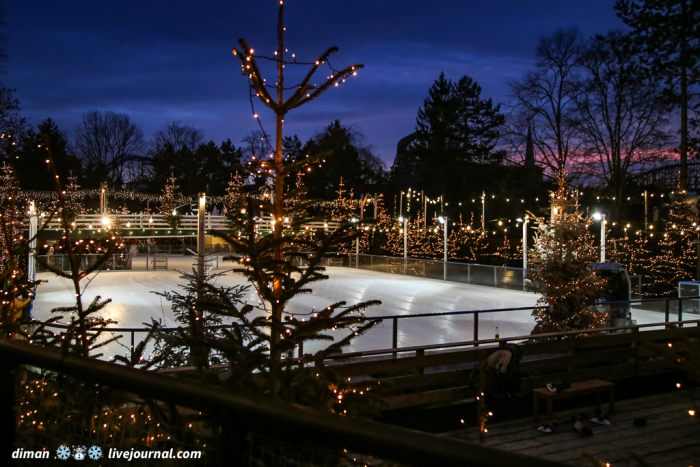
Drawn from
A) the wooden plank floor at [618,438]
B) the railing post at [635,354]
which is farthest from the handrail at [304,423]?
the railing post at [635,354]

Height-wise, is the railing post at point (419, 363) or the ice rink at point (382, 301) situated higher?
the railing post at point (419, 363)

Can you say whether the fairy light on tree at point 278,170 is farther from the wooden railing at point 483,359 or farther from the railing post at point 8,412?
the wooden railing at point 483,359

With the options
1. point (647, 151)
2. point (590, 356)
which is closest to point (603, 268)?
point (590, 356)

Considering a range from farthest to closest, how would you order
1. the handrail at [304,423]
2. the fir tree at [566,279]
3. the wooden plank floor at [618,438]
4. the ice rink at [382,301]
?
the fir tree at [566,279], the ice rink at [382,301], the wooden plank floor at [618,438], the handrail at [304,423]

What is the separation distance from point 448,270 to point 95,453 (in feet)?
64.1

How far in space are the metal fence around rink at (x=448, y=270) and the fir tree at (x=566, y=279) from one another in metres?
3.66

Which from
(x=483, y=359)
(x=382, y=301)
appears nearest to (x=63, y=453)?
(x=483, y=359)

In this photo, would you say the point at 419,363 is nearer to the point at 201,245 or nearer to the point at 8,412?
the point at 8,412

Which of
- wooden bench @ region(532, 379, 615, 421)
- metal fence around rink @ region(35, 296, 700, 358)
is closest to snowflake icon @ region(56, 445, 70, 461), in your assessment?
wooden bench @ region(532, 379, 615, 421)

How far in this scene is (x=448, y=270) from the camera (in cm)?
2086

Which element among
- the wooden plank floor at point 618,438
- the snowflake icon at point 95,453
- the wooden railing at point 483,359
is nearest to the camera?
the snowflake icon at point 95,453

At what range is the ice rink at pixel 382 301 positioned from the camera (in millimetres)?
9047

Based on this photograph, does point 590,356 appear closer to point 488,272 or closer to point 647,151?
point 488,272

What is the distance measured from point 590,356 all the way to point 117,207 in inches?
1670
